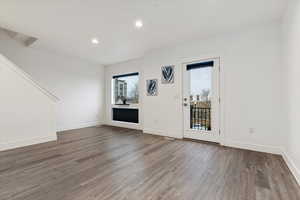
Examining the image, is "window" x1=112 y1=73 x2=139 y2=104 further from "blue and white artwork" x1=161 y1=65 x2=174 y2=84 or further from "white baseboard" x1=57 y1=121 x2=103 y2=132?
"blue and white artwork" x1=161 y1=65 x2=174 y2=84

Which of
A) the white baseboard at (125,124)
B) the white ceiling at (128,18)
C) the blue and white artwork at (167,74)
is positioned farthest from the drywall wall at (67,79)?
the blue and white artwork at (167,74)

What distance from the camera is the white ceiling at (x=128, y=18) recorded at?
2.43m

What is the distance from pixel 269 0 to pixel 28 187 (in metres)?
4.54

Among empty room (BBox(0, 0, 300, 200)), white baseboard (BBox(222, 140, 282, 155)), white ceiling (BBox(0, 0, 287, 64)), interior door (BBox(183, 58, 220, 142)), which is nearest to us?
empty room (BBox(0, 0, 300, 200))

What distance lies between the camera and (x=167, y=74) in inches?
171

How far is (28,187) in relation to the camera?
1741 mm

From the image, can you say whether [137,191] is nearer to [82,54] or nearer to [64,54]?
[82,54]

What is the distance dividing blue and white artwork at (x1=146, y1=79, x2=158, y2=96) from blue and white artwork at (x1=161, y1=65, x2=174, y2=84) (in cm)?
30

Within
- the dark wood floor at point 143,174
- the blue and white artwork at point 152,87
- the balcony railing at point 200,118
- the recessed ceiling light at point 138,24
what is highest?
the recessed ceiling light at point 138,24

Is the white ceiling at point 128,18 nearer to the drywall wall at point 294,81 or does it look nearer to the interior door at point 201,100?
the drywall wall at point 294,81

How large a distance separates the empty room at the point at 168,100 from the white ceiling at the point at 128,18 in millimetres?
25

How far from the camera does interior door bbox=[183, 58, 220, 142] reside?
3564 mm

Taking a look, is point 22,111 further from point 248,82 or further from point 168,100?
point 248,82

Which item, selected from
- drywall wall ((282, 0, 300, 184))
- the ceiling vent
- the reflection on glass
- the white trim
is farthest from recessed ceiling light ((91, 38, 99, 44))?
drywall wall ((282, 0, 300, 184))
